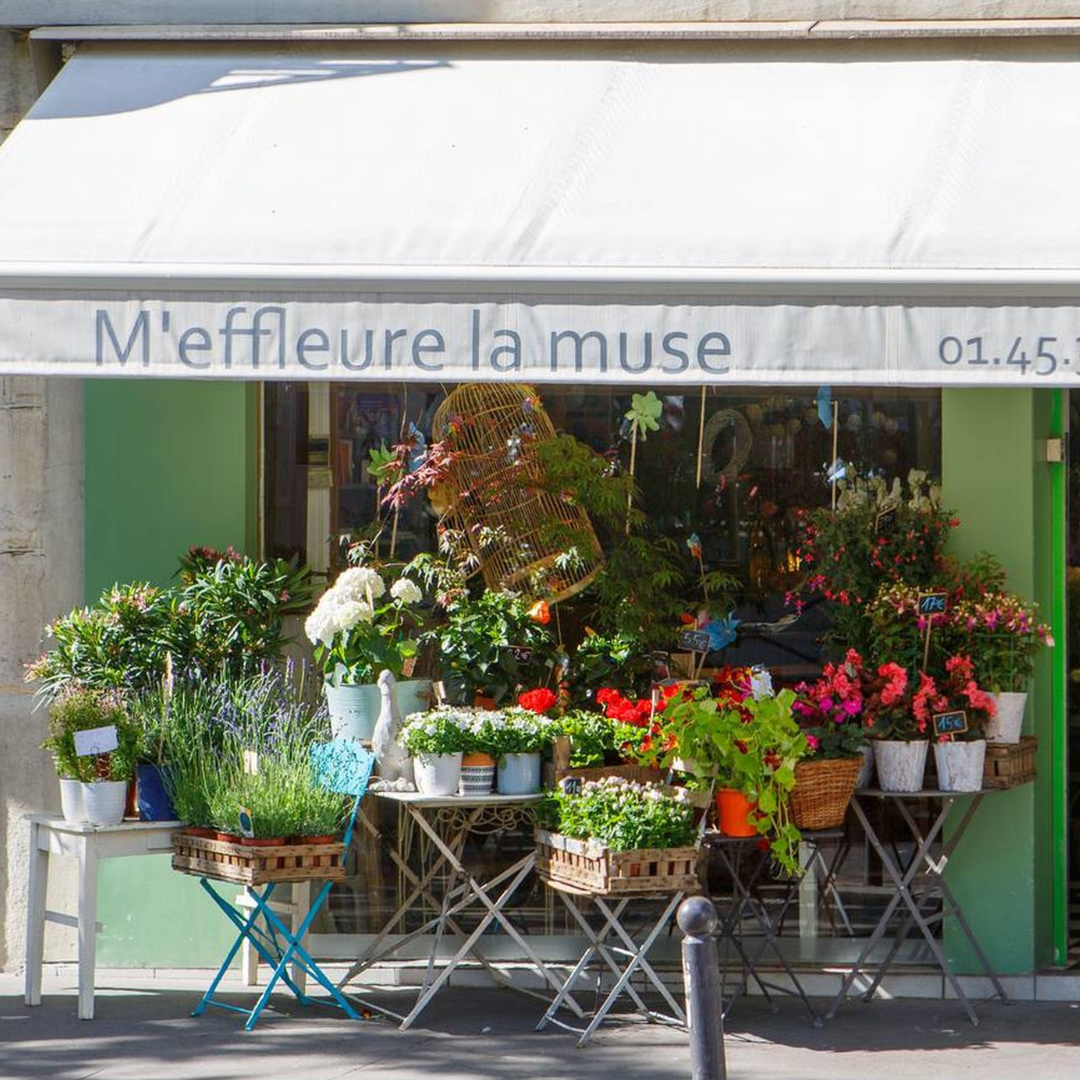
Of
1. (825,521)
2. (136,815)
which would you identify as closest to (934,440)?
(825,521)

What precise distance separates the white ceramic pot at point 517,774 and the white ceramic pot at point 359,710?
0.62 metres

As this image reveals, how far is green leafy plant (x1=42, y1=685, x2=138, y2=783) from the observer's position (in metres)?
7.02

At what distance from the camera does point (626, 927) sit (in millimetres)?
7797

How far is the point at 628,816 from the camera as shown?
654 cm

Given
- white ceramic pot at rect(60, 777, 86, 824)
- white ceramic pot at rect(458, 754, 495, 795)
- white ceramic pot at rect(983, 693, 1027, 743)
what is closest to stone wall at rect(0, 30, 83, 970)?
white ceramic pot at rect(60, 777, 86, 824)

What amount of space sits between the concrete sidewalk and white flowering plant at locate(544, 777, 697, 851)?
30.2 inches

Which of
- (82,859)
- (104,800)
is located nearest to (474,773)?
(104,800)

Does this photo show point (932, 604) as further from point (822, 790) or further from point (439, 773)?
point (439, 773)

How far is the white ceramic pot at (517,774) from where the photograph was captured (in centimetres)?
698

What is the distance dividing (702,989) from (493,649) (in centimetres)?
287

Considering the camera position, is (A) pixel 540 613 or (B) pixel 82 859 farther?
(A) pixel 540 613

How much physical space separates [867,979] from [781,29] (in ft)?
12.5

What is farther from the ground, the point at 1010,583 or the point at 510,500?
the point at 510,500

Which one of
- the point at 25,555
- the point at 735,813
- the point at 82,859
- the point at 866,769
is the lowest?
the point at 82,859
